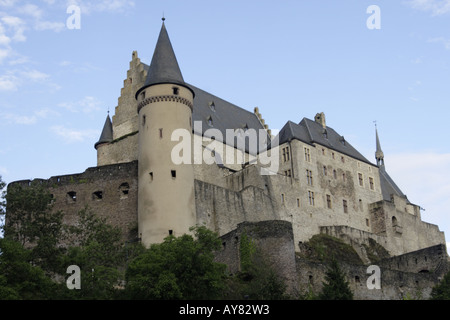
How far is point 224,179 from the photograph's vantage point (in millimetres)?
59781

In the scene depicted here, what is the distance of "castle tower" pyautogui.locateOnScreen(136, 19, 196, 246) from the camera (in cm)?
4834

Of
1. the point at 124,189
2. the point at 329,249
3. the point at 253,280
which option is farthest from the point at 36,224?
the point at 329,249

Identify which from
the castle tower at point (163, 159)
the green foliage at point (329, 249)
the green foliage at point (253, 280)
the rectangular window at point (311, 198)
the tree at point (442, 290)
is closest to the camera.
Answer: the green foliage at point (253, 280)

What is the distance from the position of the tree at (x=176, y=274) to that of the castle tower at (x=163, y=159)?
8726 mm

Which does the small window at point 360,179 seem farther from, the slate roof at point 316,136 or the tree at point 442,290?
the tree at point 442,290

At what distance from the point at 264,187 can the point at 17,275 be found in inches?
1078

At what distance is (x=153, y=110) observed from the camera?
51.8 m

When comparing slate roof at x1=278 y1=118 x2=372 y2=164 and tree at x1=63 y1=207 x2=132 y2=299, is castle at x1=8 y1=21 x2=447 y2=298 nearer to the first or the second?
slate roof at x1=278 y1=118 x2=372 y2=164

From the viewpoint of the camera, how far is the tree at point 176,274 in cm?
3647

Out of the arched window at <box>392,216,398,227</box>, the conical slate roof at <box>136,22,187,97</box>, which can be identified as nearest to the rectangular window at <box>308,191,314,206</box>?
the arched window at <box>392,216,398,227</box>

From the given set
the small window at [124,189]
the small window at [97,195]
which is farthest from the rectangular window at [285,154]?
the small window at [97,195]

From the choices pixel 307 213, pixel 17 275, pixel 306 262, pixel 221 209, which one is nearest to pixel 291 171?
pixel 307 213

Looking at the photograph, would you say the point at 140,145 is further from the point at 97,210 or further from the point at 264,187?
the point at 264,187

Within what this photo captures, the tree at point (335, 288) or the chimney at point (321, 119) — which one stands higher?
the chimney at point (321, 119)
